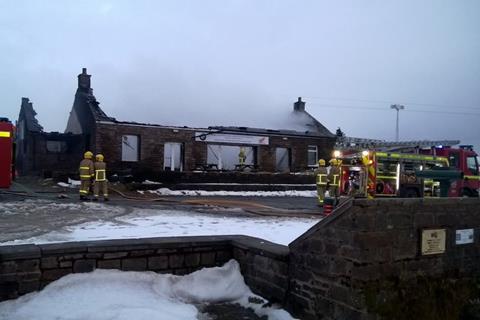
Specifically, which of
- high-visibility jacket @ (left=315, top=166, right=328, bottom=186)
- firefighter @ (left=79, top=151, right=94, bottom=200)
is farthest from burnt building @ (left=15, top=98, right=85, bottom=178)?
high-visibility jacket @ (left=315, top=166, right=328, bottom=186)

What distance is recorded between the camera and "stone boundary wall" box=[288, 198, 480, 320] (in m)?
5.18

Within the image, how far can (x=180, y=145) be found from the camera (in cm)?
2739

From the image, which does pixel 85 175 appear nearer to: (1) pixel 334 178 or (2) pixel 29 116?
(1) pixel 334 178

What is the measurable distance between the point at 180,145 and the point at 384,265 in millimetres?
22801

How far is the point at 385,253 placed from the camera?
5312 millimetres

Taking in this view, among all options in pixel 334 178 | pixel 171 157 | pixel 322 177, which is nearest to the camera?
pixel 334 178

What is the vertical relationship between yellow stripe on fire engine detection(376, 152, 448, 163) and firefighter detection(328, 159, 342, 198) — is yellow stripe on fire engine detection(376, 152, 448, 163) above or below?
above

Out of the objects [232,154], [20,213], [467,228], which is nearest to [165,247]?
[467,228]

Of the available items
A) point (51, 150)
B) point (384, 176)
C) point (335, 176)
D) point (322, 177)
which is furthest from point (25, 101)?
point (384, 176)

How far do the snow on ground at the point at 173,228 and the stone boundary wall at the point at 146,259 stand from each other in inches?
48.0

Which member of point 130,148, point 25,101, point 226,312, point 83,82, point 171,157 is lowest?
point 226,312

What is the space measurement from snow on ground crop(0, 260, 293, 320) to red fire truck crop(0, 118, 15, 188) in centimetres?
1041

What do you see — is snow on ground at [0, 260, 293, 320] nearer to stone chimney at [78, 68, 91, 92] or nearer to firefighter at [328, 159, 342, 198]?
firefighter at [328, 159, 342, 198]

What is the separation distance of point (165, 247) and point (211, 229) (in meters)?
2.52
